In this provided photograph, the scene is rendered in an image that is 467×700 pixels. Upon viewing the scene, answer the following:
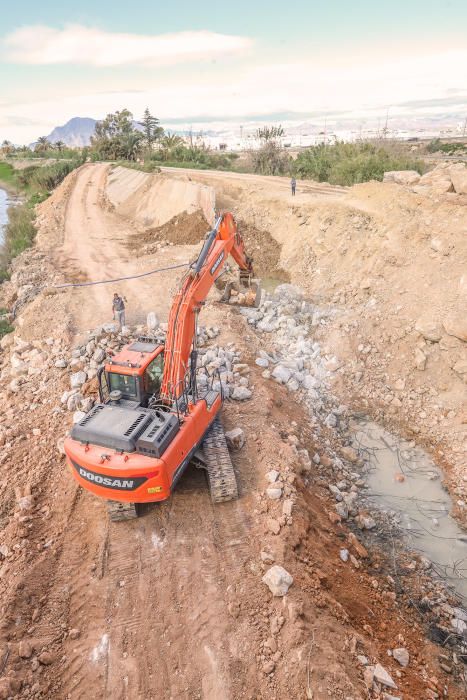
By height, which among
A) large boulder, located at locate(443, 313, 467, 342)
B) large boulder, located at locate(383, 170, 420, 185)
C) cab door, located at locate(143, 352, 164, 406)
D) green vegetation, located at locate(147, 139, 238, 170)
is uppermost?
green vegetation, located at locate(147, 139, 238, 170)

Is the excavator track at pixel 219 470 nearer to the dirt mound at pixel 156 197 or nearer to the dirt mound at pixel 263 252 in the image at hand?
the dirt mound at pixel 263 252

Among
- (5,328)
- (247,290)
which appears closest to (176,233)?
(5,328)

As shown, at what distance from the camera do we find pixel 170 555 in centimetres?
738

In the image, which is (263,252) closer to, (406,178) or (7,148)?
(406,178)

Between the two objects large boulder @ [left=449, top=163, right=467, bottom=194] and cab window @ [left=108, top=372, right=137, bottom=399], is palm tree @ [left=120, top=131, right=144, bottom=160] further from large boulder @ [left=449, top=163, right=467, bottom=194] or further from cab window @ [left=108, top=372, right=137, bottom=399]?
cab window @ [left=108, top=372, right=137, bottom=399]

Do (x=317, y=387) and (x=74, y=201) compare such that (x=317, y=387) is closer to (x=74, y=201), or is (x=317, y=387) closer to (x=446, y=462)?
(x=446, y=462)

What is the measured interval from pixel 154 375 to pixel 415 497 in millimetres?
6180

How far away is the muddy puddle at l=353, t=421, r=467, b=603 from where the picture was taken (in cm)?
860

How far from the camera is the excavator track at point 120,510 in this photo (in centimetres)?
768

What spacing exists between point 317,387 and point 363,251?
23.4ft

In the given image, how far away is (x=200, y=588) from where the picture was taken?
6.92 meters

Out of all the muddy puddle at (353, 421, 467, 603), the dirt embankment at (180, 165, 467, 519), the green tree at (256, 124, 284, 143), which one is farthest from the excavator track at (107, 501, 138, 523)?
the green tree at (256, 124, 284, 143)

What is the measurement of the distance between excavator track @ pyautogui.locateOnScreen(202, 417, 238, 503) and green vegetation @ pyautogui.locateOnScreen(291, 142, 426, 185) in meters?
23.0

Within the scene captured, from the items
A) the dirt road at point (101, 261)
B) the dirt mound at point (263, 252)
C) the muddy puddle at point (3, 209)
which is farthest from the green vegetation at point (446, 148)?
the muddy puddle at point (3, 209)
